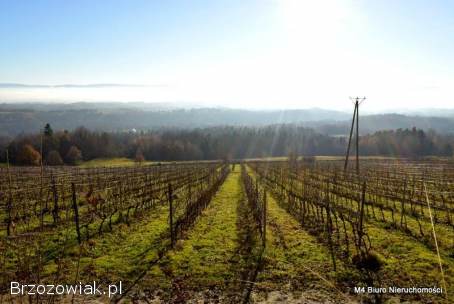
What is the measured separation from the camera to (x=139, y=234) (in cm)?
1352

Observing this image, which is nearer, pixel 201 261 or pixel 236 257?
→ pixel 201 261

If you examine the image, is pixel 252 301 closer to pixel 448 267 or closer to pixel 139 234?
pixel 448 267

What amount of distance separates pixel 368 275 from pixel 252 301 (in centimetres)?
330

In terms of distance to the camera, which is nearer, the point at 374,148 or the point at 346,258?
the point at 346,258

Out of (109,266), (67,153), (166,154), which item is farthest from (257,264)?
(166,154)

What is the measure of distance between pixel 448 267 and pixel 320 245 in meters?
3.60

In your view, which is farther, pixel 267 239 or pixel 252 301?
pixel 267 239

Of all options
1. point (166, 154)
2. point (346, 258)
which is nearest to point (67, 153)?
point (166, 154)

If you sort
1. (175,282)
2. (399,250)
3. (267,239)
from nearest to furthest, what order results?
1. (175,282)
2. (399,250)
3. (267,239)

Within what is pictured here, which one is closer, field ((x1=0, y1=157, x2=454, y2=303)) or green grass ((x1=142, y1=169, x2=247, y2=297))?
field ((x1=0, y1=157, x2=454, y2=303))

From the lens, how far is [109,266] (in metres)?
10.0

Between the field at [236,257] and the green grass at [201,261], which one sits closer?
the field at [236,257]

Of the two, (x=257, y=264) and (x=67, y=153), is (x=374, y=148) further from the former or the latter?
(x=257, y=264)

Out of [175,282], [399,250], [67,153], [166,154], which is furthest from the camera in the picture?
[166,154]
